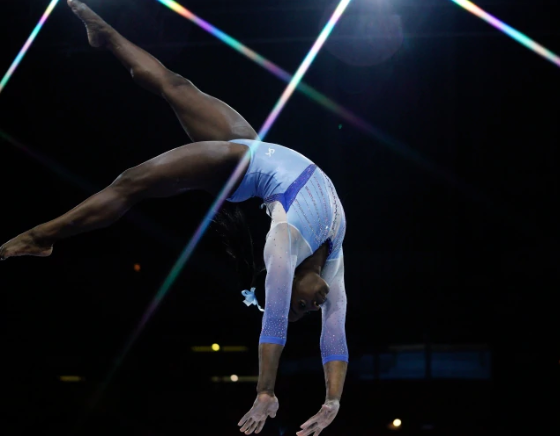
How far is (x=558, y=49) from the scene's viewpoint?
411 cm

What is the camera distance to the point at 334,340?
2588mm

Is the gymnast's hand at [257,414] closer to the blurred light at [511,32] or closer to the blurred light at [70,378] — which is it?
the blurred light at [511,32]

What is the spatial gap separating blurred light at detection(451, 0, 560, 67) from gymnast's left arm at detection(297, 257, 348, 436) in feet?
→ 6.76

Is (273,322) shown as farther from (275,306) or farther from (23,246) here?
(23,246)

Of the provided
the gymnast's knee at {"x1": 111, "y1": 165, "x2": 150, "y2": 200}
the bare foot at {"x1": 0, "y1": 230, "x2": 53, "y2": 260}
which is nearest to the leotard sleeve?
the gymnast's knee at {"x1": 111, "y1": 165, "x2": 150, "y2": 200}

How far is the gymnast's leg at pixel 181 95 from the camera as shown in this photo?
9.16ft

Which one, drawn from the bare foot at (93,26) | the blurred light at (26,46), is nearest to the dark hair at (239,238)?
the bare foot at (93,26)

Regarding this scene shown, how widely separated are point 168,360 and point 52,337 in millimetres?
1029

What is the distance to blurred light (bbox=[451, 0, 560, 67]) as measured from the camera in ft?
12.8

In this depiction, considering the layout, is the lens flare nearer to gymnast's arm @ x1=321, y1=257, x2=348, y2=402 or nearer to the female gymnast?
the female gymnast

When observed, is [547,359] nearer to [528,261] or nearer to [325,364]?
[528,261]

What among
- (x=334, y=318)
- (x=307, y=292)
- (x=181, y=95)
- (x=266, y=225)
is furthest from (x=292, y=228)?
(x=266, y=225)

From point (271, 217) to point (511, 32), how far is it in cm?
240

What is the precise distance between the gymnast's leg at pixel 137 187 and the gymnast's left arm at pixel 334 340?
1.99 ft
